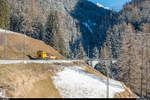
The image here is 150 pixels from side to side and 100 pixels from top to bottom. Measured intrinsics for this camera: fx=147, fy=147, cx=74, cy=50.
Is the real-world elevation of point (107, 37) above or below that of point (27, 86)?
above

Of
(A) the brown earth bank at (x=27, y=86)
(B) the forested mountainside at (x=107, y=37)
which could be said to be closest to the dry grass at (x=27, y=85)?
(A) the brown earth bank at (x=27, y=86)

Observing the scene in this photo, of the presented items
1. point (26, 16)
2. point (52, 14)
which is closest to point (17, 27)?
point (26, 16)

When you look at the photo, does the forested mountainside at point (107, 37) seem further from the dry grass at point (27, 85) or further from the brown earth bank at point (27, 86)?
the dry grass at point (27, 85)

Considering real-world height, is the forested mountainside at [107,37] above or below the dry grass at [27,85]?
above

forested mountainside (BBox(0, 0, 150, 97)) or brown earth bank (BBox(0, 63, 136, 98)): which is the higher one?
forested mountainside (BBox(0, 0, 150, 97))

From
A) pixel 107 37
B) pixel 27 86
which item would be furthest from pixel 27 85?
pixel 107 37

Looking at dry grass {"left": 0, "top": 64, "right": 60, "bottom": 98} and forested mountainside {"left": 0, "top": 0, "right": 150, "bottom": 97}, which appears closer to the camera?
dry grass {"left": 0, "top": 64, "right": 60, "bottom": 98}

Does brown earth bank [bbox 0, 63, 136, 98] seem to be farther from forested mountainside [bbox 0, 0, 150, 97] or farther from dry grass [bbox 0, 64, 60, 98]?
forested mountainside [bbox 0, 0, 150, 97]

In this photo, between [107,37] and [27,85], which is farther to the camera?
[107,37]

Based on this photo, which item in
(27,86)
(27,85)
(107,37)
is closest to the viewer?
(27,86)

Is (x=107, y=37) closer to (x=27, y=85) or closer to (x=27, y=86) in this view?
(x=27, y=85)

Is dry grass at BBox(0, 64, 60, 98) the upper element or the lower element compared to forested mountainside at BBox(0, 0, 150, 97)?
lower

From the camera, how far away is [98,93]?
21.2m

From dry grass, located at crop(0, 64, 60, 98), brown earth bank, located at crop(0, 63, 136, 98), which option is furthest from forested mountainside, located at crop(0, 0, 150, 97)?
dry grass, located at crop(0, 64, 60, 98)
